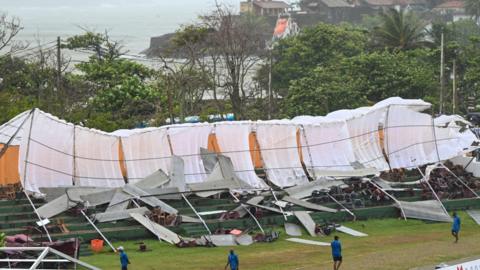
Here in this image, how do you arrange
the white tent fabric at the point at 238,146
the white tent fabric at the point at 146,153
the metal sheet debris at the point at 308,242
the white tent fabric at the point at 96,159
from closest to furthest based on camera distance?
the metal sheet debris at the point at 308,242 < the white tent fabric at the point at 96,159 < the white tent fabric at the point at 146,153 < the white tent fabric at the point at 238,146

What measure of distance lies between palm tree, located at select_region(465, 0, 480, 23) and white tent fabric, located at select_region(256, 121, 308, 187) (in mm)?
93357

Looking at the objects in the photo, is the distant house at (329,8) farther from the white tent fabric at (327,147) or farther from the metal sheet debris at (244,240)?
the metal sheet debris at (244,240)

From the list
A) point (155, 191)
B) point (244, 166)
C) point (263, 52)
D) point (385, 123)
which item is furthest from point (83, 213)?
point (263, 52)

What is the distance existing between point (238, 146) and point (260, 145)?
87 cm

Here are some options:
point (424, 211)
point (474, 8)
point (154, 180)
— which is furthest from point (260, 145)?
point (474, 8)

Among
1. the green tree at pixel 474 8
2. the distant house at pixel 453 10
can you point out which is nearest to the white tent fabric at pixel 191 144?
the green tree at pixel 474 8

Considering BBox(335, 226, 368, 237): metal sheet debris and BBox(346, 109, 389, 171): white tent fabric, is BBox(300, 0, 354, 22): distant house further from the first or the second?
BBox(335, 226, 368, 237): metal sheet debris

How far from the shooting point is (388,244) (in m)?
31.0

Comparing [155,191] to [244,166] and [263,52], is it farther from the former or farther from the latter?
[263,52]

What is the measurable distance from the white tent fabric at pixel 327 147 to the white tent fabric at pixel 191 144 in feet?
11.8

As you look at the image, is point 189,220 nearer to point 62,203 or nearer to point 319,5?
point 62,203

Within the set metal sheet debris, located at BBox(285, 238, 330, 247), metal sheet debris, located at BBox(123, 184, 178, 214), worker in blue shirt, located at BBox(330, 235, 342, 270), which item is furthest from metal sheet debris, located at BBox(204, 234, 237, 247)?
worker in blue shirt, located at BBox(330, 235, 342, 270)

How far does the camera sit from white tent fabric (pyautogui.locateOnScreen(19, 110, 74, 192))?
3356cm

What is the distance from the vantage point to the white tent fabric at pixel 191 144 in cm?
3688
